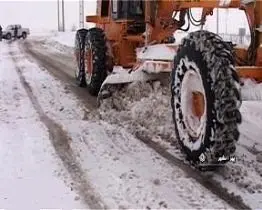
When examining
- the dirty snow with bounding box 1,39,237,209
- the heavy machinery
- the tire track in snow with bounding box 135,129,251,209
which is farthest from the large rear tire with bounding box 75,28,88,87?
the tire track in snow with bounding box 135,129,251,209

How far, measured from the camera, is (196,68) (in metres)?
5.11

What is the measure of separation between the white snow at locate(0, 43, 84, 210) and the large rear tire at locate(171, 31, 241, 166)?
4.32 feet

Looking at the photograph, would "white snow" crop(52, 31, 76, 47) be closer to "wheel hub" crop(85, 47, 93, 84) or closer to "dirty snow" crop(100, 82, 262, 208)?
"wheel hub" crop(85, 47, 93, 84)

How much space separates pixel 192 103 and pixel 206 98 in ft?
1.95

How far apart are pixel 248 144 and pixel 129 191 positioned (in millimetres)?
2184

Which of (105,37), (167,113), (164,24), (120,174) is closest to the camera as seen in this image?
(120,174)

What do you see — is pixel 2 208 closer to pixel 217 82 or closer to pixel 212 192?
pixel 212 192

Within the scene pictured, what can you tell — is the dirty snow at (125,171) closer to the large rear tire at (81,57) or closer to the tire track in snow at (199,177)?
the tire track in snow at (199,177)

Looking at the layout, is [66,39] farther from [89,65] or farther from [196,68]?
[196,68]

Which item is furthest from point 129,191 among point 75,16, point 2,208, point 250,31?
point 75,16

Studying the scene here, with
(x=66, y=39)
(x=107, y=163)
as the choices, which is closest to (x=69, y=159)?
(x=107, y=163)

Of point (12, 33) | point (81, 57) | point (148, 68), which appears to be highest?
point (148, 68)

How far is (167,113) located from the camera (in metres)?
7.48

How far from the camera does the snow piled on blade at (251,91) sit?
5.34 meters
